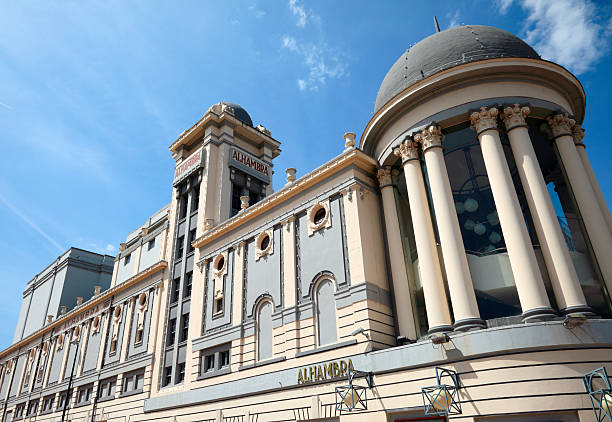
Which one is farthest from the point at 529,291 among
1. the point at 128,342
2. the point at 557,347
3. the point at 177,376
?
the point at 128,342

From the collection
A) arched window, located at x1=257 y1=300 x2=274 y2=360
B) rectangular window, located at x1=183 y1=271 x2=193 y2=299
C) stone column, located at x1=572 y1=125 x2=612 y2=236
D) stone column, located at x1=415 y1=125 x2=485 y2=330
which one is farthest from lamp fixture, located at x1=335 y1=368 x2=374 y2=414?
rectangular window, located at x1=183 y1=271 x2=193 y2=299

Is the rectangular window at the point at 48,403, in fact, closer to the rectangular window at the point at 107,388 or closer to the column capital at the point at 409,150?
the rectangular window at the point at 107,388

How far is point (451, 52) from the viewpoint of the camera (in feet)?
79.9

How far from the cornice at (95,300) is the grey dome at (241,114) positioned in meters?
16.5

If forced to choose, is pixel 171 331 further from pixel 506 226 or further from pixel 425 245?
pixel 506 226

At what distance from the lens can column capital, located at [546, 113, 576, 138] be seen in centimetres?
2262

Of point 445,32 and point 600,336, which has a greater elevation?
point 445,32

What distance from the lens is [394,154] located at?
24.8m

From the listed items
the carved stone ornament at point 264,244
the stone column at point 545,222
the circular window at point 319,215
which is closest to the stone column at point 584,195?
the stone column at point 545,222

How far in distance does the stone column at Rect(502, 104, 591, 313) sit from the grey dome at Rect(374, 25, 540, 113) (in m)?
3.94

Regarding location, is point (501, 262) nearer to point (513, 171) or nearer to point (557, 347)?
point (557, 347)

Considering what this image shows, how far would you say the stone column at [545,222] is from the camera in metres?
18.0

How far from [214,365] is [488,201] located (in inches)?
812

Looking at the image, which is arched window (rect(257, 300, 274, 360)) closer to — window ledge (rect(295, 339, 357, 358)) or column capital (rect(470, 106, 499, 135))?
window ledge (rect(295, 339, 357, 358))
